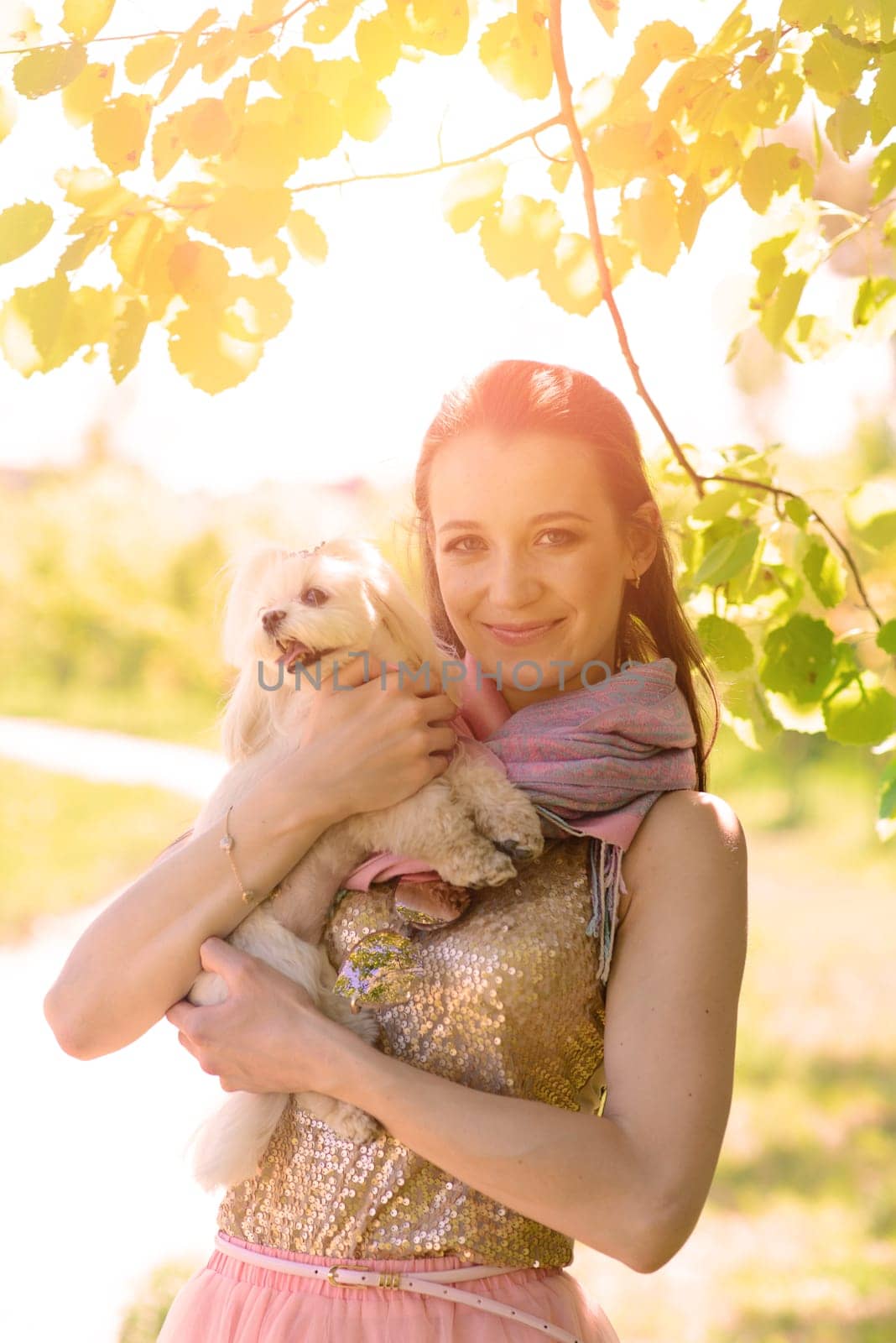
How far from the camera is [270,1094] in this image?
2.03m

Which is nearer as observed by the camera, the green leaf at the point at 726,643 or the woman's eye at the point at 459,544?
the woman's eye at the point at 459,544

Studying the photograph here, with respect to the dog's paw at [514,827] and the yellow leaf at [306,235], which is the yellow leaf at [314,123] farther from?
the dog's paw at [514,827]

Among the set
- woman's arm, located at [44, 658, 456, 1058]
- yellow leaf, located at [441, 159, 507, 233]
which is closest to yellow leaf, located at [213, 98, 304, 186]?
yellow leaf, located at [441, 159, 507, 233]

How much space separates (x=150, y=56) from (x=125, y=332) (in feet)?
1.38

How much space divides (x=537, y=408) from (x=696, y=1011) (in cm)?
99

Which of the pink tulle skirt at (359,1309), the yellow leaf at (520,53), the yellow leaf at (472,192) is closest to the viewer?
the pink tulle skirt at (359,1309)

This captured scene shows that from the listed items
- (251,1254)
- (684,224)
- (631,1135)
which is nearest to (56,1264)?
(251,1254)

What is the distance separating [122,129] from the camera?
2113 millimetres

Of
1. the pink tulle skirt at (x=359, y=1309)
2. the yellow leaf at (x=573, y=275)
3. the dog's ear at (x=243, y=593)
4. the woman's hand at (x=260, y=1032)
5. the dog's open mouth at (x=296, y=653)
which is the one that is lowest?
the pink tulle skirt at (x=359, y=1309)

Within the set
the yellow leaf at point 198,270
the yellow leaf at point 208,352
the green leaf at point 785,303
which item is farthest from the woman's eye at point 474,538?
the green leaf at point 785,303

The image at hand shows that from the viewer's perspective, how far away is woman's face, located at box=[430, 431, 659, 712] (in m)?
2.16

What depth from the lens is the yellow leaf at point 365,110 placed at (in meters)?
2.27

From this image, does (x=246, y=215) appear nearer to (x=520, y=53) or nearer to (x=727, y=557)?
(x=520, y=53)

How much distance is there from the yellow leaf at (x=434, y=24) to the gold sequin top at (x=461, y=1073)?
4.48ft
